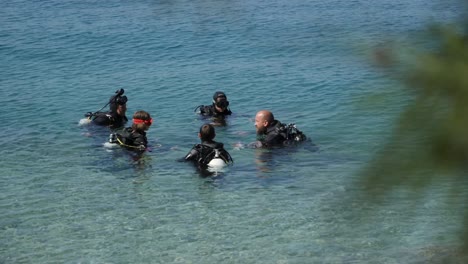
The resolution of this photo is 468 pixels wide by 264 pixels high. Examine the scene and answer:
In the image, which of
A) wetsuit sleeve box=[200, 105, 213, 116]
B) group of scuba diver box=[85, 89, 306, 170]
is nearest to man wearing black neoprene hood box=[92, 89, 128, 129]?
group of scuba diver box=[85, 89, 306, 170]

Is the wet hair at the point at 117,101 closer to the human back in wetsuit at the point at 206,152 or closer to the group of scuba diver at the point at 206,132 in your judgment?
the group of scuba diver at the point at 206,132

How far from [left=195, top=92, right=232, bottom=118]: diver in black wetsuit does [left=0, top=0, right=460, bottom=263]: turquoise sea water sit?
261 millimetres

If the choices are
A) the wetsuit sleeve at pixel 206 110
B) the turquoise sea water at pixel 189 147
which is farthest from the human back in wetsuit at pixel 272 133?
the wetsuit sleeve at pixel 206 110

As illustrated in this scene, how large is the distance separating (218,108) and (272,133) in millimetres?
2303

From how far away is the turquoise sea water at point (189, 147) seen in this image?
56.3 inches

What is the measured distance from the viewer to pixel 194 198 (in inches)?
444

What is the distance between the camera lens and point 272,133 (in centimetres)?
1330

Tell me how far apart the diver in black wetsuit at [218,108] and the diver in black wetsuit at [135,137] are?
2195 millimetres

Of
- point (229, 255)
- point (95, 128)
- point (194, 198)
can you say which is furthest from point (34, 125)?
point (229, 255)

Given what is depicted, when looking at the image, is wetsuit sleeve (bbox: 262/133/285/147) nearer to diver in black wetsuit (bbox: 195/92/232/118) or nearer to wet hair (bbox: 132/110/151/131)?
wet hair (bbox: 132/110/151/131)

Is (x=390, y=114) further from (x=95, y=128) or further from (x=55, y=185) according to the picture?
(x=95, y=128)

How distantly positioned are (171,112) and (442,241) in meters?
15.4

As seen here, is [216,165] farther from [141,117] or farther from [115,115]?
[115,115]

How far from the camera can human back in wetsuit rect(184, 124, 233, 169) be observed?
482 inches
